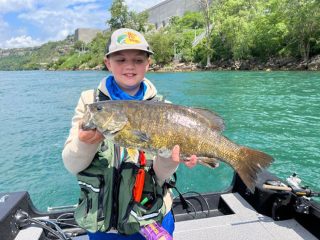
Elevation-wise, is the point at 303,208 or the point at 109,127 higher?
the point at 109,127

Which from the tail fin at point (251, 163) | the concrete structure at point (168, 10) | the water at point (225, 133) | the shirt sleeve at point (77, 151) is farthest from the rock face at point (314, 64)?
the concrete structure at point (168, 10)

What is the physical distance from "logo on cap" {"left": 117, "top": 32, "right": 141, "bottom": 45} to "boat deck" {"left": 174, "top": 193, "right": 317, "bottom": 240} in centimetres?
282

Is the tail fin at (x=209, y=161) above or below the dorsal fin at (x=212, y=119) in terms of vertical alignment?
below

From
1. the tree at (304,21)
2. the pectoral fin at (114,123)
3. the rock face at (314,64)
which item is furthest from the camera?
the tree at (304,21)

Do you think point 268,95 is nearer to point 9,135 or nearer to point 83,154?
point 9,135

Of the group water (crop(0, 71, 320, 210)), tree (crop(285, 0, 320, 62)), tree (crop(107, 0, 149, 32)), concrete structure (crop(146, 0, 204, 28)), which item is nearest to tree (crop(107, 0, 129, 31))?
tree (crop(107, 0, 149, 32))

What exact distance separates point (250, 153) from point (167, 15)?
431 feet

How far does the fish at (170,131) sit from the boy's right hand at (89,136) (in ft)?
0.11

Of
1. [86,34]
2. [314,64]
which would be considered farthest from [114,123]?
[86,34]

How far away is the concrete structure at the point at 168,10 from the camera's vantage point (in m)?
122

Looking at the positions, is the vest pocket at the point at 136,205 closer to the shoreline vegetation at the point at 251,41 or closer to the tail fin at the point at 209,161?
the tail fin at the point at 209,161

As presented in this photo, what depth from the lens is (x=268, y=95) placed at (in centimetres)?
2419

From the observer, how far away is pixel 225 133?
14.5 m

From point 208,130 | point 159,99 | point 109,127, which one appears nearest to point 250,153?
point 208,130
